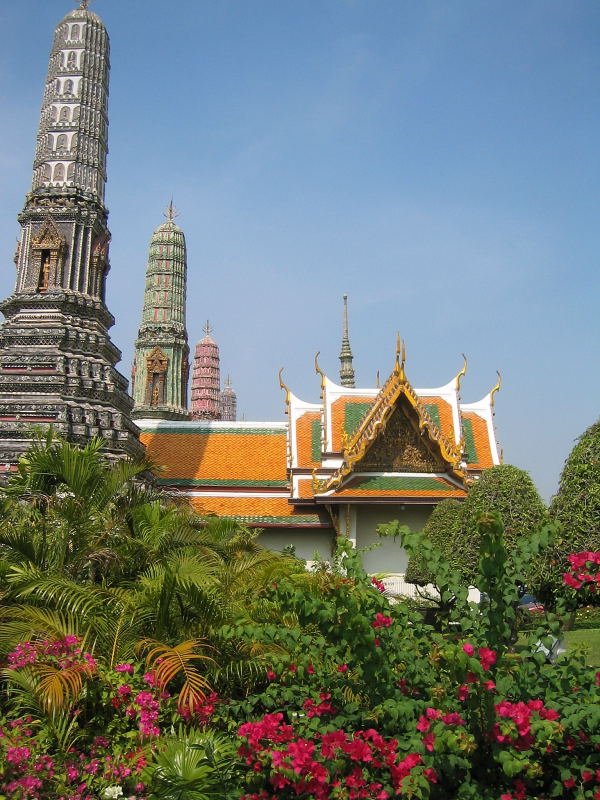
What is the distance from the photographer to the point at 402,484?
17688 millimetres

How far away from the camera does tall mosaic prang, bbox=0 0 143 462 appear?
1495 cm

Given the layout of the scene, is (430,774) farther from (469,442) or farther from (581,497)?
(469,442)

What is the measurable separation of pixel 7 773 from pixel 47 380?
1143 cm

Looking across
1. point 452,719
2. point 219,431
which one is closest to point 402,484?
point 219,431

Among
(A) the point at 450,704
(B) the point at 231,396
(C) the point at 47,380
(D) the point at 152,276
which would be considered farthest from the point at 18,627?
(B) the point at 231,396

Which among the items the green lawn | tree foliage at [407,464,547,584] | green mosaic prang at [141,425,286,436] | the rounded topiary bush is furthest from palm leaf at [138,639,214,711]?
green mosaic prang at [141,425,286,436]

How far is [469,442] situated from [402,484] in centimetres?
317

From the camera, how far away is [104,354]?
16.4m

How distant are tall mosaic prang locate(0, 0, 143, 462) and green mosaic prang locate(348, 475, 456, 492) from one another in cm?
510

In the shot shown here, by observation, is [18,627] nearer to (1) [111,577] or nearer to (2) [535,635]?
(1) [111,577]

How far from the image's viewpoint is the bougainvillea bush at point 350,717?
3.93 m

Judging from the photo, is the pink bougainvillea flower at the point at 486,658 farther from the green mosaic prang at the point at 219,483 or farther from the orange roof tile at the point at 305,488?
the green mosaic prang at the point at 219,483

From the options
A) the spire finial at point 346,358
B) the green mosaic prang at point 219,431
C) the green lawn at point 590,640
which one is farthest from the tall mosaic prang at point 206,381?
the green lawn at point 590,640

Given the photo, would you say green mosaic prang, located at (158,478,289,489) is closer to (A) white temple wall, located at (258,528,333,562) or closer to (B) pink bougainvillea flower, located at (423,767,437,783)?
(A) white temple wall, located at (258,528,333,562)
